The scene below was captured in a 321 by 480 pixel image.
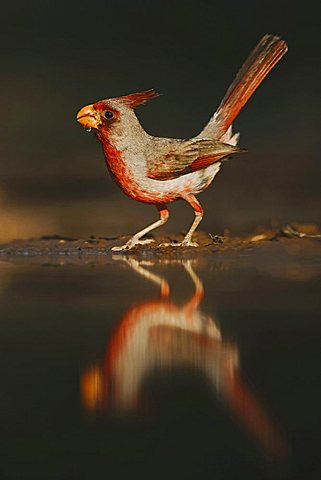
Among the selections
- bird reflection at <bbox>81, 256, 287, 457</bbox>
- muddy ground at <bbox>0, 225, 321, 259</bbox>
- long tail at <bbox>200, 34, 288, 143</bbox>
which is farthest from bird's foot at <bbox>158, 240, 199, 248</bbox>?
bird reflection at <bbox>81, 256, 287, 457</bbox>

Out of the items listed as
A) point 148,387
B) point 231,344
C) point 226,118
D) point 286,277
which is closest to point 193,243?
point 226,118

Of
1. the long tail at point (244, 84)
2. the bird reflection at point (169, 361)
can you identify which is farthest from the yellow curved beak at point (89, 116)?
the bird reflection at point (169, 361)

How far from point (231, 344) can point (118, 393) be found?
0.26 meters

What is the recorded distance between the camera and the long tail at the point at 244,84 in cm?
221

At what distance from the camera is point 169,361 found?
1048 mm

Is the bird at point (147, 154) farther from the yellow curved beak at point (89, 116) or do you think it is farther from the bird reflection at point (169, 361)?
the bird reflection at point (169, 361)

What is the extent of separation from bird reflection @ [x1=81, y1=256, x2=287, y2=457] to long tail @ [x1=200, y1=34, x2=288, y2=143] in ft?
2.83

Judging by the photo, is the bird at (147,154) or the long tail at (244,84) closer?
the bird at (147,154)

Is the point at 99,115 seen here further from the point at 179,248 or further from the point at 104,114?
the point at 179,248

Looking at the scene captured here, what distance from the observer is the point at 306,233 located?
243 centimetres

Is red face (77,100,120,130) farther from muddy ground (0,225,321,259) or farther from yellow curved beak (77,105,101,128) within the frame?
muddy ground (0,225,321,259)

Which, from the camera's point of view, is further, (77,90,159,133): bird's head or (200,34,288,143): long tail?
(200,34,288,143): long tail

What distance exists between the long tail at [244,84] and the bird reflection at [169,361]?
0.86 m

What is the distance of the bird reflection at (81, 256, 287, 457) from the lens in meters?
0.86
